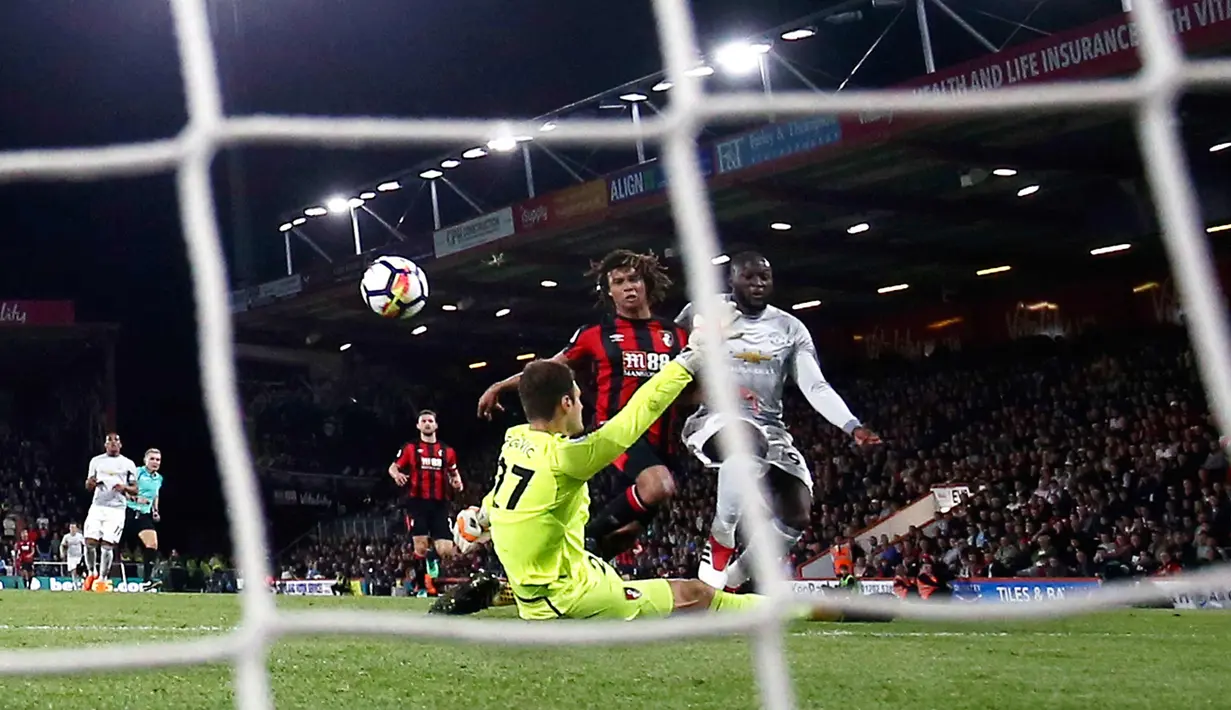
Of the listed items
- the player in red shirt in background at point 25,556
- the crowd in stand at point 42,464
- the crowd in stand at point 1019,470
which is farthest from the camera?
the crowd in stand at point 42,464

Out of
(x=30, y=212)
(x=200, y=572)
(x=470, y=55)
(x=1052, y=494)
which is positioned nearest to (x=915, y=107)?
(x=1052, y=494)

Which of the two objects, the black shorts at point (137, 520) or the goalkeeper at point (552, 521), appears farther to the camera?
the black shorts at point (137, 520)

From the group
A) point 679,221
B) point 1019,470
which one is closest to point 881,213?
point 1019,470

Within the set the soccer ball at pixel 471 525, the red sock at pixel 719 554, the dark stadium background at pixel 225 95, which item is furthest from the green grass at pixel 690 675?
the dark stadium background at pixel 225 95

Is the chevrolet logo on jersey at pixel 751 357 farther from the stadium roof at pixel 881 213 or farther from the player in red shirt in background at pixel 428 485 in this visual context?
the stadium roof at pixel 881 213

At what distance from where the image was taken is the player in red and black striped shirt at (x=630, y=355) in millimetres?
4680

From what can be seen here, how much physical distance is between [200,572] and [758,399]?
1253 centimetres

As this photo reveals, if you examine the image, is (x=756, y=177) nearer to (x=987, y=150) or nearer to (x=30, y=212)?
A: (x=987, y=150)

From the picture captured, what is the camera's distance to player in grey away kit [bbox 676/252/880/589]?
4.68 m

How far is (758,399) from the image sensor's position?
4.73 m

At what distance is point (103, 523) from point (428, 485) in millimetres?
3096

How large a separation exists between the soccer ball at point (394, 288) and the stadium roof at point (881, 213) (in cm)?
521

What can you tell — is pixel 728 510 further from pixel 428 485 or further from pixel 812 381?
pixel 428 485

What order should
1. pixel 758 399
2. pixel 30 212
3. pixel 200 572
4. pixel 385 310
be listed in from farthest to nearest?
pixel 30 212
pixel 200 572
pixel 385 310
pixel 758 399
